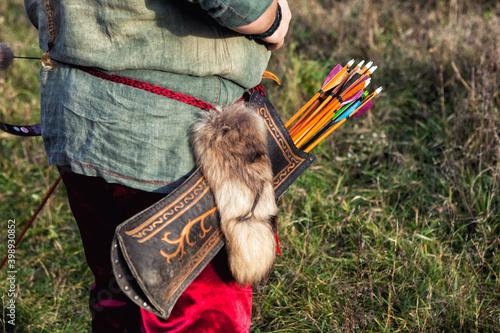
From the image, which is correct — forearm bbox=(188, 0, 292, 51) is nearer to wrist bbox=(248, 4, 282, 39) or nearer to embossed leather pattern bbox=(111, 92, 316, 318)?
wrist bbox=(248, 4, 282, 39)

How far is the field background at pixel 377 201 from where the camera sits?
203 centimetres

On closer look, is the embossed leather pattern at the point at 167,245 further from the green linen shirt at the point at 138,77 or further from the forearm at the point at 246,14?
the forearm at the point at 246,14

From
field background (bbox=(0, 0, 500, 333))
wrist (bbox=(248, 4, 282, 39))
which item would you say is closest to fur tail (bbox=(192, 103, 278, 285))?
wrist (bbox=(248, 4, 282, 39))

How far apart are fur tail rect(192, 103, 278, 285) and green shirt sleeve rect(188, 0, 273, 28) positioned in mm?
267

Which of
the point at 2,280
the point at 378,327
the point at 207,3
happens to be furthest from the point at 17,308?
the point at 207,3

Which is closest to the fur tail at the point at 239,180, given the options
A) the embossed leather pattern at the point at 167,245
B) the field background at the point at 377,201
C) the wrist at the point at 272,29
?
the embossed leather pattern at the point at 167,245

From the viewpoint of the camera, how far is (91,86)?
1.24 metres

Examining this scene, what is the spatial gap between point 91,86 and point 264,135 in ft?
1.71

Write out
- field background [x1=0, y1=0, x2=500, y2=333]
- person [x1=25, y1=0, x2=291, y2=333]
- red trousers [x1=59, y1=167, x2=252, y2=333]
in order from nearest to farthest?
person [x1=25, y1=0, x2=291, y2=333]
red trousers [x1=59, y1=167, x2=252, y2=333]
field background [x1=0, y1=0, x2=500, y2=333]

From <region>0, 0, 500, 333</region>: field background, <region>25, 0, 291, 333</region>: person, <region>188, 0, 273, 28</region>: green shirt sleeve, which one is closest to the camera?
<region>188, 0, 273, 28</region>: green shirt sleeve

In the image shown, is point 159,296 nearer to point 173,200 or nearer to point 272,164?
point 173,200

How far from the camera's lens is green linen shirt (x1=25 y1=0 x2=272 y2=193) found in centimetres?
117

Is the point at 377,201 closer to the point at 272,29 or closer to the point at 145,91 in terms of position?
the point at 272,29

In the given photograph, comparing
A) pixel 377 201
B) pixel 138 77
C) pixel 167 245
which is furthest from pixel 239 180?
pixel 377 201
